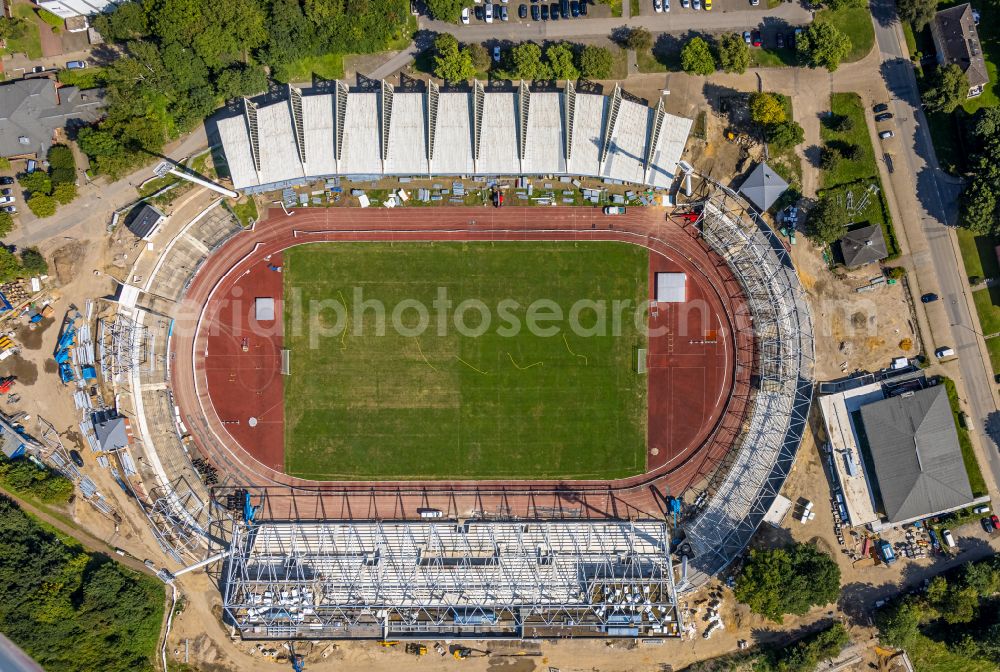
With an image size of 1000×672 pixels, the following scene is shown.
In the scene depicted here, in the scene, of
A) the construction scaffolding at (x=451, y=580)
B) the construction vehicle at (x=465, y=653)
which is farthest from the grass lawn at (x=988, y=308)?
the construction vehicle at (x=465, y=653)

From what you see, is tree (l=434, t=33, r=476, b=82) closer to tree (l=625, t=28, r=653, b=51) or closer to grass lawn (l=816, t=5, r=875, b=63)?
tree (l=625, t=28, r=653, b=51)

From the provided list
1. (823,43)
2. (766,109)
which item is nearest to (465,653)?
(766,109)

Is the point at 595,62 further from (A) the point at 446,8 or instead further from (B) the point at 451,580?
(B) the point at 451,580

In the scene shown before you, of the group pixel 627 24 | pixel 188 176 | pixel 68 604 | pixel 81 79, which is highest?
pixel 81 79

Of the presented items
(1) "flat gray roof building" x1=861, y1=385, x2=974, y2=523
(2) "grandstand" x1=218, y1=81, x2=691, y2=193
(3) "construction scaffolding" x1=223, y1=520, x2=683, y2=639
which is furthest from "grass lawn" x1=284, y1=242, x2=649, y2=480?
(1) "flat gray roof building" x1=861, y1=385, x2=974, y2=523

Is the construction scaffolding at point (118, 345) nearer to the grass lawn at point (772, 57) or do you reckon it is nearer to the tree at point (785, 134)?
the tree at point (785, 134)

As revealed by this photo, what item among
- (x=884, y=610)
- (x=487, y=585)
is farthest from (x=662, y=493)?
(x=884, y=610)
